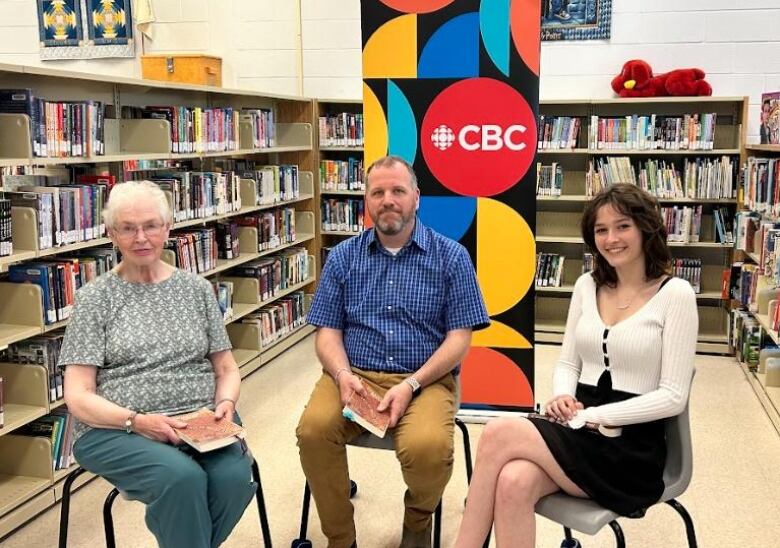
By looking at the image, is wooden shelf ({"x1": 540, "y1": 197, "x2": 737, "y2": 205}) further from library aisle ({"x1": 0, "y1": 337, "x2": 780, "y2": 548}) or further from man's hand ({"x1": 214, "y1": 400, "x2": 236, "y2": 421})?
man's hand ({"x1": 214, "y1": 400, "x2": 236, "y2": 421})

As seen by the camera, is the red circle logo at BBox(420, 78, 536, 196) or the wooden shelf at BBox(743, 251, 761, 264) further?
the wooden shelf at BBox(743, 251, 761, 264)

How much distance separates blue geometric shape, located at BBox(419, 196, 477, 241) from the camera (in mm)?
3518

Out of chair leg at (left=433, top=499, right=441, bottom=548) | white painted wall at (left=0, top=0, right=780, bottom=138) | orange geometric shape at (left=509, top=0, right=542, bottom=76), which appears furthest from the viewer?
white painted wall at (left=0, top=0, right=780, bottom=138)

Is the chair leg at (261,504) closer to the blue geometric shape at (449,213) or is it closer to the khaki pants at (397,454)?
the khaki pants at (397,454)

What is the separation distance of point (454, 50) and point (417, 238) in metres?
1.20

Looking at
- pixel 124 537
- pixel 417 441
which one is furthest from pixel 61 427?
pixel 417 441

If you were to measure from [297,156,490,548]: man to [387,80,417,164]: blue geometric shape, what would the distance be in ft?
2.96

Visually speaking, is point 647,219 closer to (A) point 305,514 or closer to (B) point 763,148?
(A) point 305,514

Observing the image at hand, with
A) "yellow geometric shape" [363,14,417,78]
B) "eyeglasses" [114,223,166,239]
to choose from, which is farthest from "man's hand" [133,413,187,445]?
"yellow geometric shape" [363,14,417,78]

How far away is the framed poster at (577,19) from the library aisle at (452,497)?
9.04 feet

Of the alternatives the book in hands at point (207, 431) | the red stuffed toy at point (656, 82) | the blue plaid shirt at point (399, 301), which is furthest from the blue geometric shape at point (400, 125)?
the red stuffed toy at point (656, 82)

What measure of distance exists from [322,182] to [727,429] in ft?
11.0

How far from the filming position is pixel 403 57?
3.48 m

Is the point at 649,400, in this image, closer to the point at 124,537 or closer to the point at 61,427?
the point at 124,537
